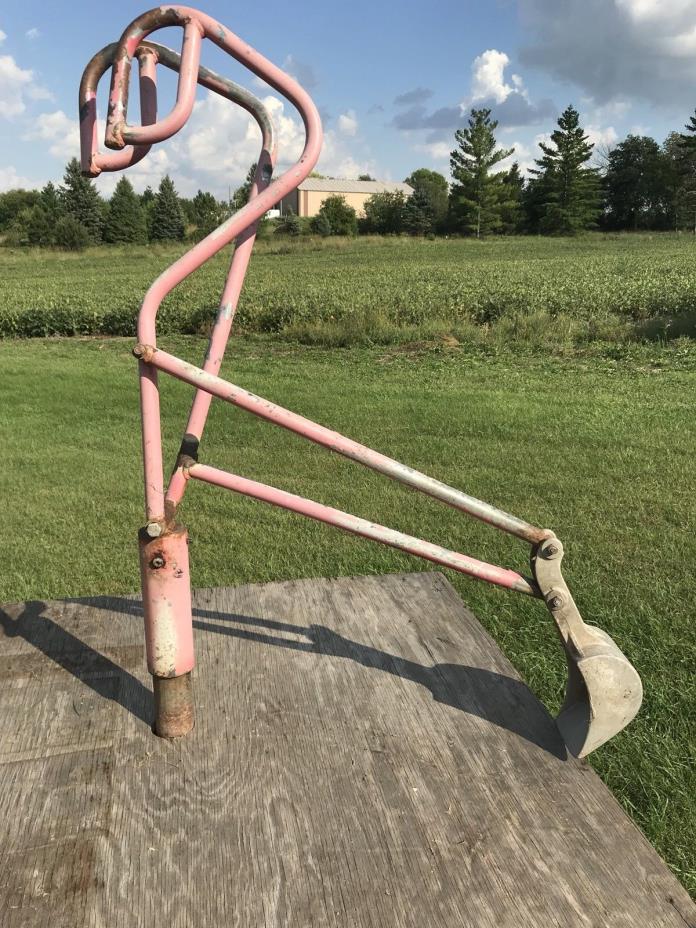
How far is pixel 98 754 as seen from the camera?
136 cm

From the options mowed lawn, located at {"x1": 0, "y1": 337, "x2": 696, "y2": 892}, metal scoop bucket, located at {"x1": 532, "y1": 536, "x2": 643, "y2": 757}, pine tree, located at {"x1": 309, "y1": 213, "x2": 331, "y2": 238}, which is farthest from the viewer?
pine tree, located at {"x1": 309, "y1": 213, "x2": 331, "y2": 238}

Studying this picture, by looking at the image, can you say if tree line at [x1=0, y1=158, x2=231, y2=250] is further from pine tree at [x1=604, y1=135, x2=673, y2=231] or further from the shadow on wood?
the shadow on wood

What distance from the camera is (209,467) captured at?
1.31m

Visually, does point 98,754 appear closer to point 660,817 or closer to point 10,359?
point 660,817

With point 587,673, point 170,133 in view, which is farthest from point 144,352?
point 587,673

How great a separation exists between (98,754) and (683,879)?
140 cm

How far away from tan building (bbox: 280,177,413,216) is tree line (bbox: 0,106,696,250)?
19141 millimetres

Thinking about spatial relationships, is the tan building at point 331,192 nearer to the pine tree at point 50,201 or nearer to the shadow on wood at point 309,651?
the pine tree at point 50,201

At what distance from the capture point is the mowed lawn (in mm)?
2514

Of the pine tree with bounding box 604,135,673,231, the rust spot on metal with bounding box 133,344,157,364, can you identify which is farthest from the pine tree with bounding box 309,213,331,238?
the rust spot on metal with bounding box 133,344,157,364

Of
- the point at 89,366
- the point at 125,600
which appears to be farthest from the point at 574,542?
the point at 89,366

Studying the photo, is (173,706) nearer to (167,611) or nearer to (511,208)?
(167,611)

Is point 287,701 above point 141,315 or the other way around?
the other way around

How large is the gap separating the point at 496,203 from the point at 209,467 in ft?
214
